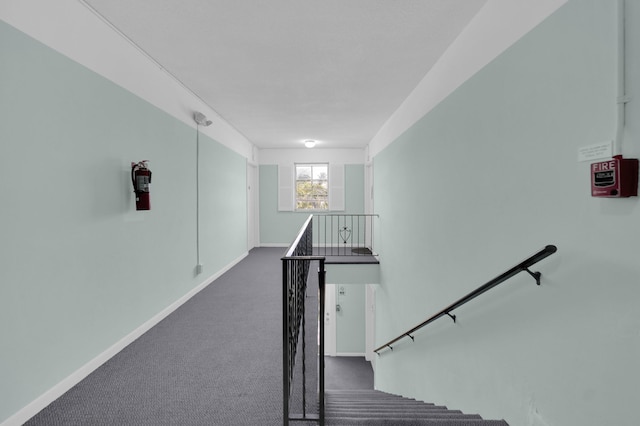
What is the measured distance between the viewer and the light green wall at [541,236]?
123cm

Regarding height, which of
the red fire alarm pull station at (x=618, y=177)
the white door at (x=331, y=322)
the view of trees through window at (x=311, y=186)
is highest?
the view of trees through window at (x=311, y=186)

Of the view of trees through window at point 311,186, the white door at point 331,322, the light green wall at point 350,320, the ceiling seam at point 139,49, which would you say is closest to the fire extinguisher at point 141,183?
the ceiling seam at point 139,49

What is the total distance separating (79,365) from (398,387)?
13.8 ft

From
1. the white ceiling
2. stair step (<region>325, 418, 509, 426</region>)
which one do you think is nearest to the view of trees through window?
the white ceiling

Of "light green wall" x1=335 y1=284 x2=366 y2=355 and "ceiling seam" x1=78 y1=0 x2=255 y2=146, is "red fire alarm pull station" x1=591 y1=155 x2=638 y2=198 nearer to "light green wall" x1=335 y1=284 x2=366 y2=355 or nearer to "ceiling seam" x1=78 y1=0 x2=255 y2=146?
"ceiling seam" x1=78 y1=0 x2=255 y2=146

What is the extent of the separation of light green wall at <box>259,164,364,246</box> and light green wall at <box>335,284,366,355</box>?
2331 millimetres

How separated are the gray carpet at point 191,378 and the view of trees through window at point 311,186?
5126 millimetres

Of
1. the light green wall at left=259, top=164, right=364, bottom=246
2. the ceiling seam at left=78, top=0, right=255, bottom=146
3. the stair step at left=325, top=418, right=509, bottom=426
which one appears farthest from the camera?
the light green wall at left=259, top=164, right=364, bottom=246

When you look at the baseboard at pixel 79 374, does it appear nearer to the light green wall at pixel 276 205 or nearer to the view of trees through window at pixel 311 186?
the light green wall at pixel 276 205

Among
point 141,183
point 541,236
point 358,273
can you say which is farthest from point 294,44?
point 358,273

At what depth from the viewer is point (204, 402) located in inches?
80.2

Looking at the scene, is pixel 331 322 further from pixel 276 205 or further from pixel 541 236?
pixel 541 236

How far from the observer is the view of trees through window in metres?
8.63

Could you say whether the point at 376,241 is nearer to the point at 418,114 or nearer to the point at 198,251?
the point at 418,114
